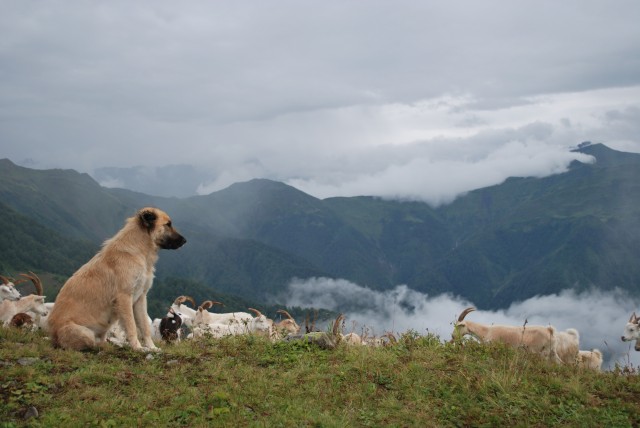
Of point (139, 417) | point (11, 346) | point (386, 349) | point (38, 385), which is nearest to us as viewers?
point (139, 417)

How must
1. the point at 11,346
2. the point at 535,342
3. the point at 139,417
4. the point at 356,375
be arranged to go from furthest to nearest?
the point at 535,342, the point at 11,346, the point at 356,375, the point at 139,417

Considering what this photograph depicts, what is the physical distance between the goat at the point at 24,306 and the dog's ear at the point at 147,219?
26.5 feet

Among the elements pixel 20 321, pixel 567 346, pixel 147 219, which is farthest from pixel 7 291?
pixel 567 346

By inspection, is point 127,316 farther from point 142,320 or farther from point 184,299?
point 184,299

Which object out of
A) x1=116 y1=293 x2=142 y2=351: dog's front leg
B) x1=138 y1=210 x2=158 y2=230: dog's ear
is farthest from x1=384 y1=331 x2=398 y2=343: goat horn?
x1=138 y1=210 x2=158 y2=230: dog's ear

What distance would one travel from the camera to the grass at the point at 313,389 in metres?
7.48

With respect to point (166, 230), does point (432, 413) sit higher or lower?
lower

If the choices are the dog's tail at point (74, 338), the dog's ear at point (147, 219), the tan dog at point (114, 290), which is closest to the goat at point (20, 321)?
the tan dog at point (114, 290)

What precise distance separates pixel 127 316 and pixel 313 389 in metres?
4.24

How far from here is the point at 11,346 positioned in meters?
10.3

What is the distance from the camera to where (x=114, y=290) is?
10.7 meters

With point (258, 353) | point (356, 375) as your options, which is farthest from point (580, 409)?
point (258, 353)

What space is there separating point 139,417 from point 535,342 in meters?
12.9

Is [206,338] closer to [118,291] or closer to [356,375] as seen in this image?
[118,291]
